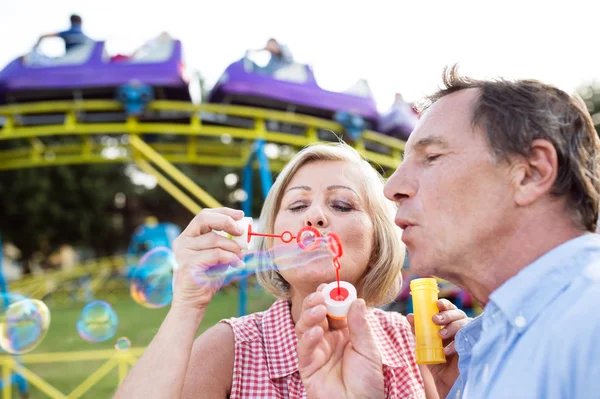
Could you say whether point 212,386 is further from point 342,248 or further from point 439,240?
point 439,240

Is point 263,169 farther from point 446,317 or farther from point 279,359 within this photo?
point 446,317

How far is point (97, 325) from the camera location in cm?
366

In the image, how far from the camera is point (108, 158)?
21.7 ft

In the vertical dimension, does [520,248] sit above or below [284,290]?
above

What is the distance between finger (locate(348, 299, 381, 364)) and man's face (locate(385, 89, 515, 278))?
0.68 feet

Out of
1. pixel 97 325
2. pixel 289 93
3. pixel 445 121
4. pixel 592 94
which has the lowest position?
pixel 592 94

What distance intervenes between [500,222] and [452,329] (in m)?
0.52

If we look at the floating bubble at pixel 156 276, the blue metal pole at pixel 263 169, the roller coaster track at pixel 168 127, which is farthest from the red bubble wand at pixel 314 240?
the roller coaster track at pixel 168 127

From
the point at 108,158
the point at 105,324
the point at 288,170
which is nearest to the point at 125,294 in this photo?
the point at 108,158

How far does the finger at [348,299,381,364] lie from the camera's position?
Answer: 62.4 inches

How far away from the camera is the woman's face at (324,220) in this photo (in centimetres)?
189

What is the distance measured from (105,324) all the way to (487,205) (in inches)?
120

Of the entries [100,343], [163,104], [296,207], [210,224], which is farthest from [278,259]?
[100,343]

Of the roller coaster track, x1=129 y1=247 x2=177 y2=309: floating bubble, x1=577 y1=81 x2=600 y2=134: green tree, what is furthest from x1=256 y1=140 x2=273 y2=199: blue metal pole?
x1=577 y1=81 x2=600 y2=134: green tree
